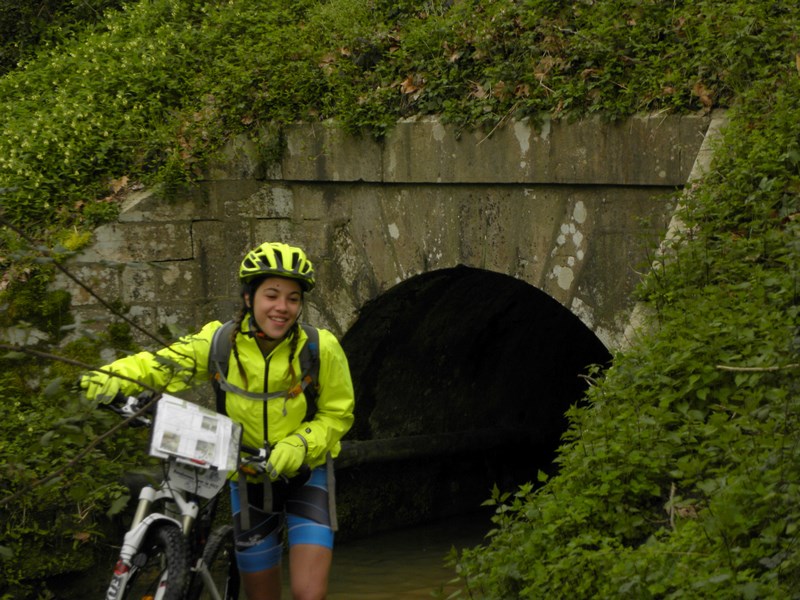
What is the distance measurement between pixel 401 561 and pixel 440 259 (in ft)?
6.79

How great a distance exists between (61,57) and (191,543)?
17.9 ft

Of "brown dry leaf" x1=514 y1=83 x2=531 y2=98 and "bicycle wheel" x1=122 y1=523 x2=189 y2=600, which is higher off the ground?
"brown dry leaf" x1=514 y1=83 x2=531 y2=98

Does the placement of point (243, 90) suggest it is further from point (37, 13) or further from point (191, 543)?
point (191, 543)

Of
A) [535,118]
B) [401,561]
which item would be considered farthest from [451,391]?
[535,118]

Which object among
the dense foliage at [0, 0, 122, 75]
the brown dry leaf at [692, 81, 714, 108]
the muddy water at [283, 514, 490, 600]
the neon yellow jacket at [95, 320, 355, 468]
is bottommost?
the muddy water at [283, 514, 490, 600]

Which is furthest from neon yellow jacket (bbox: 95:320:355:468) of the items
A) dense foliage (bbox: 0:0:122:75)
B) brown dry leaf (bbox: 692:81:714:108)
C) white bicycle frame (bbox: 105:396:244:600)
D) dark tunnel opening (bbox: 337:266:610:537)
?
dense foliage (bbox: 0:0:122:75)

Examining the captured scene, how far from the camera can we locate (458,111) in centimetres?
630

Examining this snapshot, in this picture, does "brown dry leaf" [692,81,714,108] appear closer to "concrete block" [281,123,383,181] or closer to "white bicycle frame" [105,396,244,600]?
"concrete block" [281,123,383,181]

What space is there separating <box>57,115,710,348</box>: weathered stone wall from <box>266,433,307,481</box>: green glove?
1.38 metres

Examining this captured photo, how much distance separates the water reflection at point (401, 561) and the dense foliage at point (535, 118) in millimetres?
Result: 733

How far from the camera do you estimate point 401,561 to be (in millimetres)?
7461

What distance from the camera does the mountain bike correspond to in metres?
3.65

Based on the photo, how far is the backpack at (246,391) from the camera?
403 centimetres

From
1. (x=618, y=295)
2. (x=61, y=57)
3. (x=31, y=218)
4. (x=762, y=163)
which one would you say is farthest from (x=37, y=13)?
(x=762, y=163)
